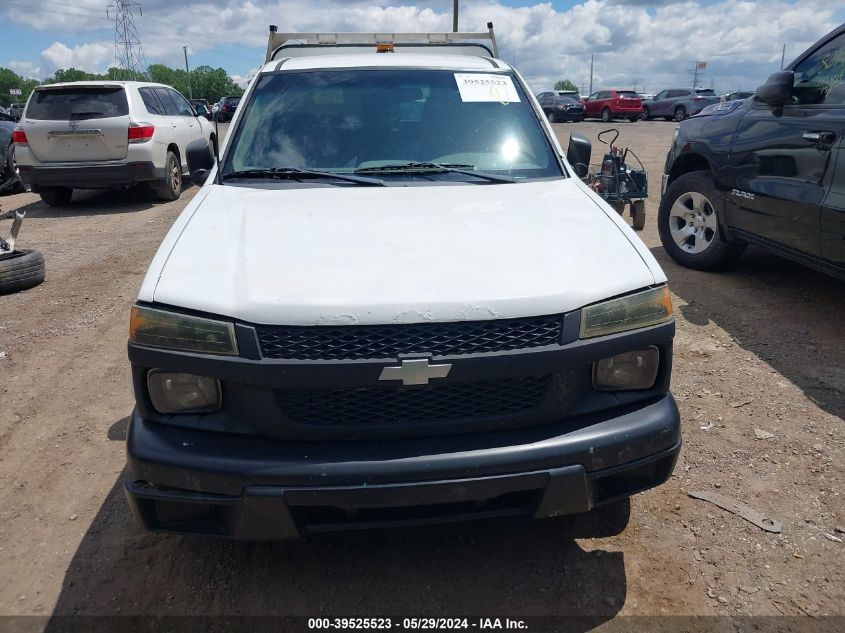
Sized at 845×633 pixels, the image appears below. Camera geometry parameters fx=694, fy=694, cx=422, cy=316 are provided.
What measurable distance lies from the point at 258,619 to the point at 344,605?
30 centimetres

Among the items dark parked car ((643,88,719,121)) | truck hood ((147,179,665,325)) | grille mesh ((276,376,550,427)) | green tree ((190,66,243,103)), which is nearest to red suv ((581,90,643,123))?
dark parked car ((643,88,719,121))

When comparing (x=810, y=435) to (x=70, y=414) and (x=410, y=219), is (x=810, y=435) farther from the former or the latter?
(x=70, y=414)

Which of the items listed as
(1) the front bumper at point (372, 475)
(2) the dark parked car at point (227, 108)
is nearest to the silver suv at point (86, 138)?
(1) the front bumper at point (372, 475)

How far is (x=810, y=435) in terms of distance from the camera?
3.49m

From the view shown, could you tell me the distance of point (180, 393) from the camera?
2.28 meters

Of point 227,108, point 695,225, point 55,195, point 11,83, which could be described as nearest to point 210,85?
point 11,83

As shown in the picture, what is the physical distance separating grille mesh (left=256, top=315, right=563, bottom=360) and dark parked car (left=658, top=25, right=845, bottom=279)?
10.6 feet

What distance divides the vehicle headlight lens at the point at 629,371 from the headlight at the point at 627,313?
108mm

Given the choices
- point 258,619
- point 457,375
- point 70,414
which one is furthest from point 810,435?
point 70,414

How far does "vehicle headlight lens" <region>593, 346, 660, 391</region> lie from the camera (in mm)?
2367

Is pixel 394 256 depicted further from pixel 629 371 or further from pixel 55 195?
pixel 55 195

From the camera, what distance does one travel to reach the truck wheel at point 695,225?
5.78 meters

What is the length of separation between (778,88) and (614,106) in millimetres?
29663

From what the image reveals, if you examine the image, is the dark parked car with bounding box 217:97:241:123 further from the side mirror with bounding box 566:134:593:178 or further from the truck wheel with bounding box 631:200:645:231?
the side mirror with bounding box 566:134:593:178
